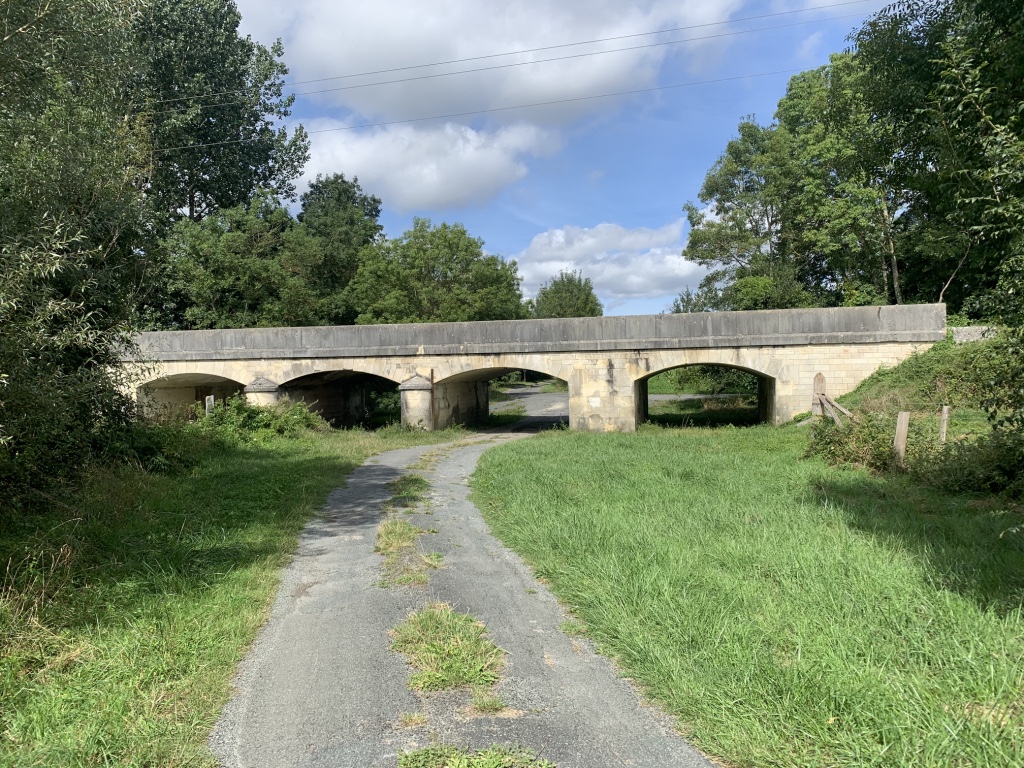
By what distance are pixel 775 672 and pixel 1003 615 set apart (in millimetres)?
1722

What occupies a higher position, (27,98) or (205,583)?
(27,98)

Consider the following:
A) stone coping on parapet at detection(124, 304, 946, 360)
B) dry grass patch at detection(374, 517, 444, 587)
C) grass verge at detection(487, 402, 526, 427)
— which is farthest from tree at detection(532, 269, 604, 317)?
dry grass patch at detection(374, 517, 444, 587)

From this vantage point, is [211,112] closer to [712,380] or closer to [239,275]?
[239,275]

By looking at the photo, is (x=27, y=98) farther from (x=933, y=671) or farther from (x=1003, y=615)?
(x=1003, y=615)

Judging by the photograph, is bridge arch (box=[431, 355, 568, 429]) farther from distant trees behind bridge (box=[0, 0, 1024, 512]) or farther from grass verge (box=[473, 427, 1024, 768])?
grass verge (box=[473, 427, 1024, 768])

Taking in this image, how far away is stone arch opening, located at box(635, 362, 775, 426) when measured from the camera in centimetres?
2081

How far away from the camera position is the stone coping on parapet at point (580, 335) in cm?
1741

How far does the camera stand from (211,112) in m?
30.5

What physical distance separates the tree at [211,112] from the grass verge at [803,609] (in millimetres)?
26422

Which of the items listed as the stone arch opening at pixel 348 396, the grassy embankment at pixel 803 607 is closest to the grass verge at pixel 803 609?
the grassy embankment at pixel 803 607

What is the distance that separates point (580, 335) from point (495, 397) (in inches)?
930

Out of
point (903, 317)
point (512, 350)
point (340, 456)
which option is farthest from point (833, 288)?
point (340, 456)

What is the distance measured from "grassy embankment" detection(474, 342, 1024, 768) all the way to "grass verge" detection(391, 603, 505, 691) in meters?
0.79

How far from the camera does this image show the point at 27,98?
6012 mm
